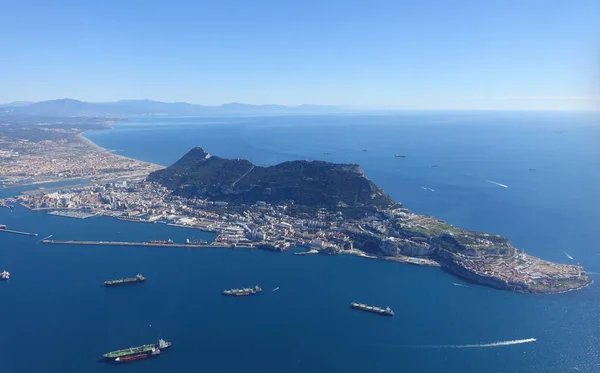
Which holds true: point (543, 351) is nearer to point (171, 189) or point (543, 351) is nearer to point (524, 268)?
point (524, 268)

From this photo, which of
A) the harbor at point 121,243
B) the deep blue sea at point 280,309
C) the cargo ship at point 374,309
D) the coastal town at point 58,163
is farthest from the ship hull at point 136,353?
the coastal town at point 58,163

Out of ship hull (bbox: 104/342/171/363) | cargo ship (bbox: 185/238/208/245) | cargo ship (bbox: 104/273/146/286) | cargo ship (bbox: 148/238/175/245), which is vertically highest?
cargo ship (bbox: 148/238/175/245)

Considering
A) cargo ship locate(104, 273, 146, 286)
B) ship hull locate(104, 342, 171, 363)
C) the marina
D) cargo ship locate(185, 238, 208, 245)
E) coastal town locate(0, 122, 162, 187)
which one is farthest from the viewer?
coastal town locate(0, 122, 162, 187)

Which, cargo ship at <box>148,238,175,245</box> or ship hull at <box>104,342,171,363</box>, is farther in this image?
cargo ship at <box>148,238,175,245</box>

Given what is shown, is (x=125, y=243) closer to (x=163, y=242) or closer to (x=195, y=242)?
(x=163, y=242)

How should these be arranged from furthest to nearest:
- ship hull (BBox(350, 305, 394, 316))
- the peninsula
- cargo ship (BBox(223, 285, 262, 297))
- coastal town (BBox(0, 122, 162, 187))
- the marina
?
coastal town (BBox(0, 122, 162, 187)) → the marina → the peninsula → cargo ship (BBox(223, 285, 262, 297)) → ship hull (BBox(350, 305, 394, 316))

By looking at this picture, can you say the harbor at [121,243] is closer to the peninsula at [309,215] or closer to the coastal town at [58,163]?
the peninsula at [309,215]

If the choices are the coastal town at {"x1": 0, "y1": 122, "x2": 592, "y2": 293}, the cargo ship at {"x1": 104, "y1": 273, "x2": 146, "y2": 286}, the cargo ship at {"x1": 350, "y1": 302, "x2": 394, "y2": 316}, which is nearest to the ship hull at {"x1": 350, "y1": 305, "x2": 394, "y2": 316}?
the cargo ship at {"x1": 350, "y1": 302, "x2": 394, "y2": 316}

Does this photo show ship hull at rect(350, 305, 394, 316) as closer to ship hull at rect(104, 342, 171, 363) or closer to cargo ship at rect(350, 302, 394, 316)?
cargo ship at rect(350, 302, 394, 316)
